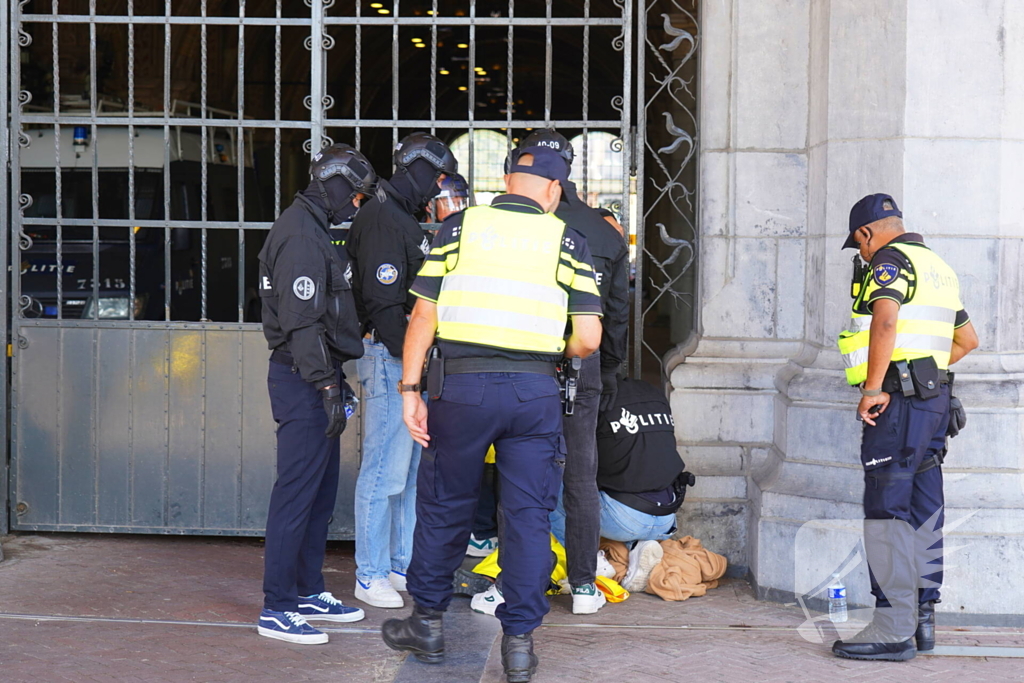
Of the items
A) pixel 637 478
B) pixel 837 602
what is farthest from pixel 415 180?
pixel 837 602

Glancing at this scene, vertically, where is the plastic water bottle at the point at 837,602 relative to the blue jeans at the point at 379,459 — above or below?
below

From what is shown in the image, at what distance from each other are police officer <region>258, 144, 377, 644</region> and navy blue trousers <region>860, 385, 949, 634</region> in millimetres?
2187

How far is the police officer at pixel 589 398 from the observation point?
5.14 metres

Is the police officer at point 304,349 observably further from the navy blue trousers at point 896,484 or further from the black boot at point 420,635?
the navy blue trousers at point 896,484

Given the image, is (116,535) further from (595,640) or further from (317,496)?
(595,640)

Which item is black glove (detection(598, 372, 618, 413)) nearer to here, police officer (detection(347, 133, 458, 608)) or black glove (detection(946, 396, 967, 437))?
police officer (detection(347, 133, 458, 608))

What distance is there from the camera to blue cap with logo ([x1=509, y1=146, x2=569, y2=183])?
435cm

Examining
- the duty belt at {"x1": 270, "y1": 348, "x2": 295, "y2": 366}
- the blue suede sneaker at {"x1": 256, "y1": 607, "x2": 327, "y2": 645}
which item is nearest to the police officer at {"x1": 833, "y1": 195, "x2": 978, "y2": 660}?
the blue suede sneaker at {"x1": 256, "y1": 607, "x2": 327, "y2": 645}

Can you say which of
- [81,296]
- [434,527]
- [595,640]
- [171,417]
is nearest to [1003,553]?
[595,640]

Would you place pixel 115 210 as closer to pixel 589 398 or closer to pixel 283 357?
pixel 283 357

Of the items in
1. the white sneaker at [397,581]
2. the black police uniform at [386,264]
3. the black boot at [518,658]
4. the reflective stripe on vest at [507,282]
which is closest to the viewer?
the reflective stripe on vest at [507,282]

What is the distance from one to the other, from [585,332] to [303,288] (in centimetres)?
115

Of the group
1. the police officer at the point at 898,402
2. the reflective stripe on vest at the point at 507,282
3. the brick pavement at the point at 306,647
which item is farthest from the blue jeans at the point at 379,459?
the police officer at the point at 898,402

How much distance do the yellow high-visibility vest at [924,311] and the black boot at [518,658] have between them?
1799 mm
